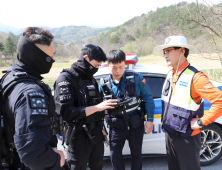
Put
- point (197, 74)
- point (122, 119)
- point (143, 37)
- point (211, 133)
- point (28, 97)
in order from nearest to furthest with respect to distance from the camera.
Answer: point (28, 97) < point (197, 74) < point (122, 119) < point (211, 133) < point (143, 37)

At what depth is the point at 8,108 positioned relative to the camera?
1063mm

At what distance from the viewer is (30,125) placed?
37.6 inches

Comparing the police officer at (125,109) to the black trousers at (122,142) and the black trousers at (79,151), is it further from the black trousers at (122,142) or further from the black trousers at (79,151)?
the black trousers at (79,151)

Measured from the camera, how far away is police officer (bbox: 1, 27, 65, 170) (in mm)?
967

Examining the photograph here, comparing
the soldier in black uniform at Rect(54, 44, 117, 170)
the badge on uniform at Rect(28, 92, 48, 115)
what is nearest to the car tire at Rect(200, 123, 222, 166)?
the soldier in black uniform at Rect(54, 44, 117, 170)

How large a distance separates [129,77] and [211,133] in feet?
5.58

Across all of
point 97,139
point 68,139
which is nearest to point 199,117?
point 97,139

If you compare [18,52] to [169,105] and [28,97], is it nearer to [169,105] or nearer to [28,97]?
[28,97]

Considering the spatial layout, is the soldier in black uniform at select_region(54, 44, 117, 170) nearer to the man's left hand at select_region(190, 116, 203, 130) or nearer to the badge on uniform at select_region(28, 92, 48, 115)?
the badge on uniform at select_region(28, 92, 48, 115)

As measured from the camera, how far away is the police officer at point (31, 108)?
0.97 metres

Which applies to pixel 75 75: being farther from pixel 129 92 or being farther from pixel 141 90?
pixel 141 90

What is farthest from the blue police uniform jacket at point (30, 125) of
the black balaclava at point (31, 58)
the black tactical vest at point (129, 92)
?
the black tactical vest at point (129, 92)

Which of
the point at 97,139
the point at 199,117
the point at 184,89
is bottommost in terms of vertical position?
the point at 97,139

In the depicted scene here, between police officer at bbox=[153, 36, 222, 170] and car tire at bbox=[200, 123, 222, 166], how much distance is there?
3.35 ft
